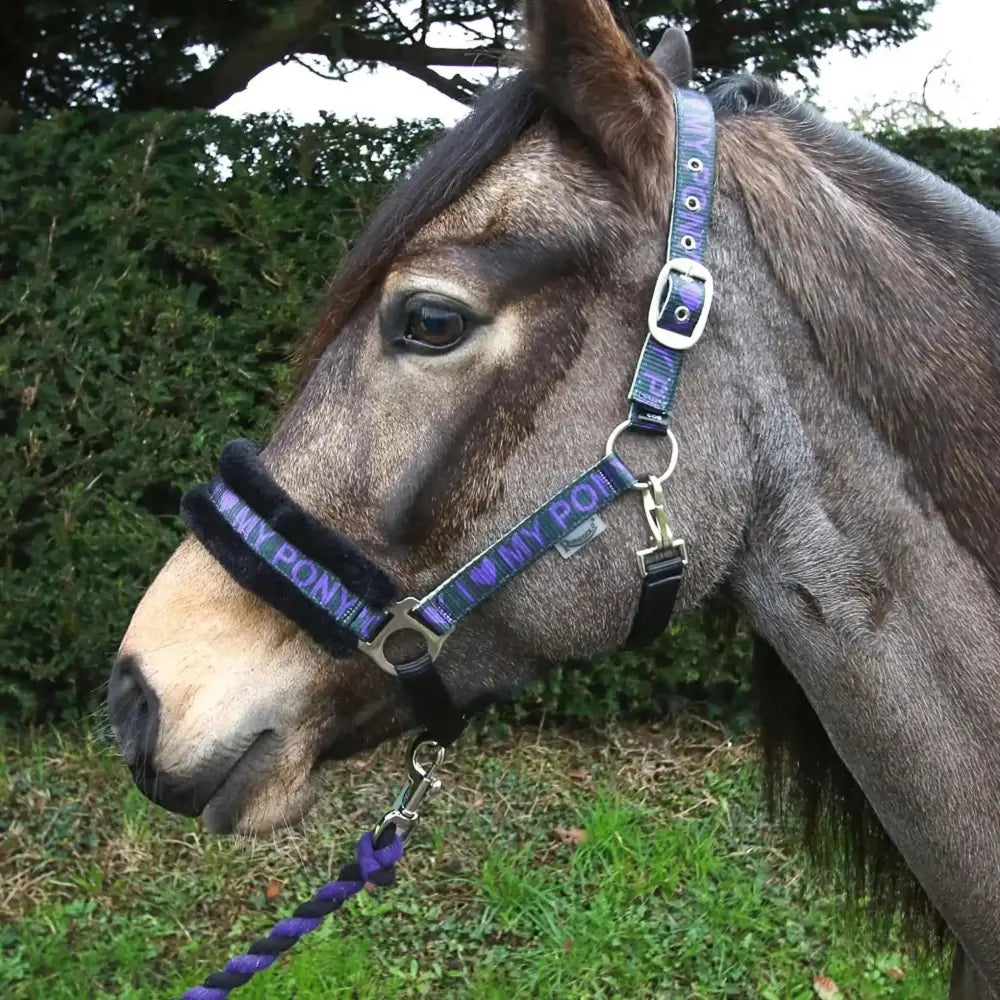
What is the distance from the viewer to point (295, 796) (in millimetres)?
1390

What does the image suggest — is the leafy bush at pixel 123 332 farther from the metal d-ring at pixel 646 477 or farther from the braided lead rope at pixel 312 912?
the metal d-ring at pixel 646 477

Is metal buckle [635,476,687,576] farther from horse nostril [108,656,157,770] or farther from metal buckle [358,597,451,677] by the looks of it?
horse nostril [108,656,157,770]

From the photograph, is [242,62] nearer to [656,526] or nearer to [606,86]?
[606,86]

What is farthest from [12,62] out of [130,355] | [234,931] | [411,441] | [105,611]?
[411,441]

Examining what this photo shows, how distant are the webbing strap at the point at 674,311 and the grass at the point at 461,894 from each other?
211cm

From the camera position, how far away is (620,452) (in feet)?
4.28

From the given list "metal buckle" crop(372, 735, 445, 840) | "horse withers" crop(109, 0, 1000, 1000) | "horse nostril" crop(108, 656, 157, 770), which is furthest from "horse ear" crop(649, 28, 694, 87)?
"horse nostril" crop(108, 656, 157, 770)

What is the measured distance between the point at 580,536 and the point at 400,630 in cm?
29

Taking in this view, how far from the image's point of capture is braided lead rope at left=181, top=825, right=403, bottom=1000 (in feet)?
4.87

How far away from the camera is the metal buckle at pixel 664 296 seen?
1282 millimetres

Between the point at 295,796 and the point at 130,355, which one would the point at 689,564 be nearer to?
the point at 295,796

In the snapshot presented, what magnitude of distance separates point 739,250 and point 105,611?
3416mm

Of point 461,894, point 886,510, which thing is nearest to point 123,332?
point 461,894

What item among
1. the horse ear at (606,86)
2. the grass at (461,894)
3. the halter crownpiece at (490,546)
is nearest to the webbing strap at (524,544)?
the halter crownpiece at (490,546)
